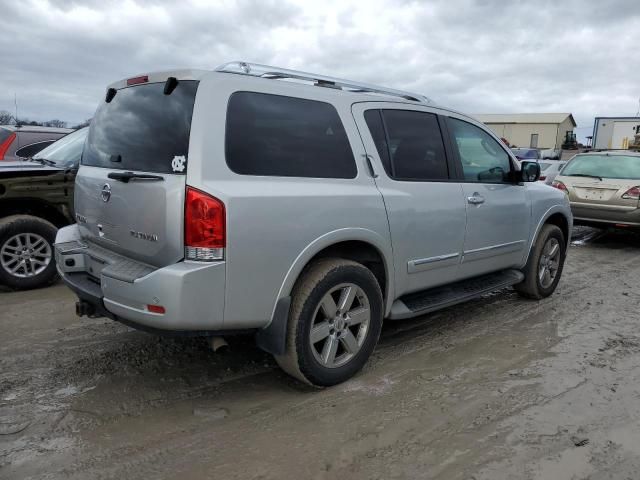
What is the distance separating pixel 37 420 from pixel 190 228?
1.48m

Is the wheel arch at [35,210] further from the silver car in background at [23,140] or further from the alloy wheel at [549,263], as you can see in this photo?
the alloy wheel at [549,263]

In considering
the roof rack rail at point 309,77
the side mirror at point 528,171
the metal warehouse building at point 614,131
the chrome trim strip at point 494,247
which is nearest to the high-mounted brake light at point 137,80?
the roof rack rail at point 309,77

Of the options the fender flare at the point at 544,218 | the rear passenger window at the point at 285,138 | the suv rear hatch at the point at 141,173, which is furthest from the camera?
the fender flare at the point at 544,218

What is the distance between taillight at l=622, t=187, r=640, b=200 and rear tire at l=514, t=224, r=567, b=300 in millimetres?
3678

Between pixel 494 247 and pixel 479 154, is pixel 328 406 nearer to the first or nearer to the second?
pixel 494 247

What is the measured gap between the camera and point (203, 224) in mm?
2623

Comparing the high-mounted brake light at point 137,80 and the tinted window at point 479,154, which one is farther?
the tinted window at point 479,154

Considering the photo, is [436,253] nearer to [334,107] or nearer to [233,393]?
[334,107]

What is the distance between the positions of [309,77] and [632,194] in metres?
7.12

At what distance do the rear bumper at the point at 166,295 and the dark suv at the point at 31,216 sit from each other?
2.73m

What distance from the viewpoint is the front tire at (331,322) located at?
3066 millimetres

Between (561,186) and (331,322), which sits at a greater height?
(561,186)

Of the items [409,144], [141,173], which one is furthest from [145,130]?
[409,144]

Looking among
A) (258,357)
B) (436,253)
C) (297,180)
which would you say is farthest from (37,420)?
(436,253)
